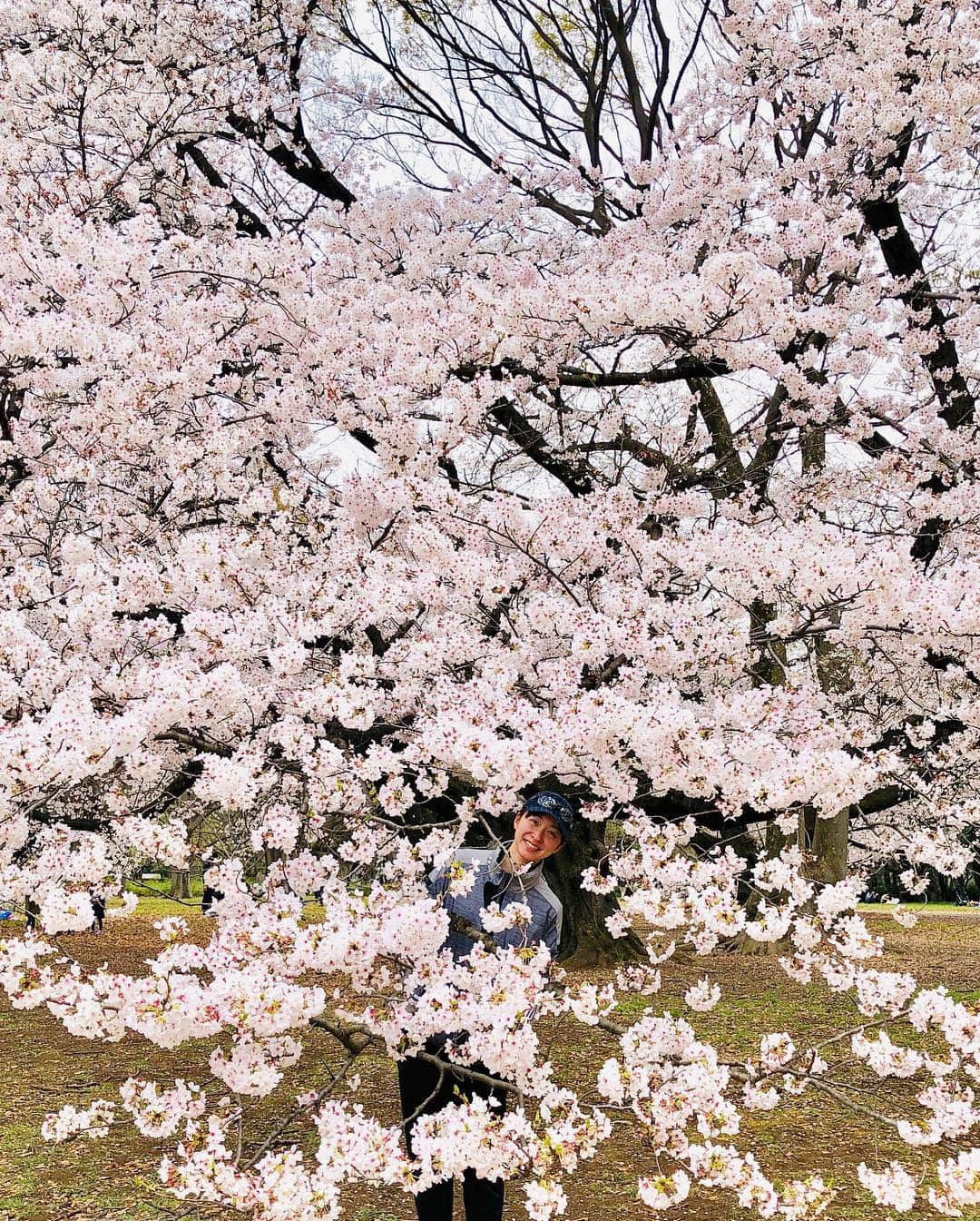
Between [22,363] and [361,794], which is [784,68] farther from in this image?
[361,794]

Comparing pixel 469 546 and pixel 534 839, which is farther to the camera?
pixel 469 546

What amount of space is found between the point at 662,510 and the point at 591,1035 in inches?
207

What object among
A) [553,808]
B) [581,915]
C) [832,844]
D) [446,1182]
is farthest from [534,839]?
[832,844]

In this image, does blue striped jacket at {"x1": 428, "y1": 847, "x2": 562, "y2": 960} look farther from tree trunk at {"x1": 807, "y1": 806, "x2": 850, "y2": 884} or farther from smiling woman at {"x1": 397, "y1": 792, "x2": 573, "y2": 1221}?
tree trunk at {"x1": 807, "y1": 806, "x2": 850, "y2": 884}

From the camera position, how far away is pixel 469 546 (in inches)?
215

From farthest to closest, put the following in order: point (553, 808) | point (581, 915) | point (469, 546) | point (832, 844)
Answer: point (581, 915) → point (832, 844) → point (469, 546) → point (553, 808)

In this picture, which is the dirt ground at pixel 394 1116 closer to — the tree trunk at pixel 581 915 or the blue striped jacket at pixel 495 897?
the tree trunk at pixel 581 915

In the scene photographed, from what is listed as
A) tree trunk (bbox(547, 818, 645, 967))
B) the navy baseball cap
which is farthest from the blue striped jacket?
tree trunk (bbox(547, 818, 645, 967))

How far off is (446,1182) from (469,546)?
3162mm

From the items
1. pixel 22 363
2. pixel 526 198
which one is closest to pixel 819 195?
pixel 526 198

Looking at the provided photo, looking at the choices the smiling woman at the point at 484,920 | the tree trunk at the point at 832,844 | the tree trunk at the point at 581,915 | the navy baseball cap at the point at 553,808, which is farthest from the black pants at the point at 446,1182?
the tree trunk at the point at 832,844

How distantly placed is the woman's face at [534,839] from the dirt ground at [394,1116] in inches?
52.7

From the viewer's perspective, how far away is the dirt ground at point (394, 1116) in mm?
4980

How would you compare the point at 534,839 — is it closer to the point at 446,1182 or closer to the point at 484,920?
the point at 484,920
